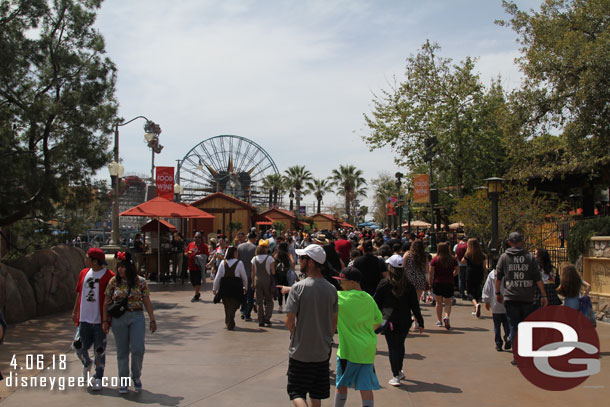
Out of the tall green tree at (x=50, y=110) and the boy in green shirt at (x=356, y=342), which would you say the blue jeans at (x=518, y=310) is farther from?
the tall green tree at (x=50, y=110)

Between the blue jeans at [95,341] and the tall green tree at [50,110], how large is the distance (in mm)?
7797

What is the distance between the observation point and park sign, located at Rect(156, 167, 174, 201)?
2108cm

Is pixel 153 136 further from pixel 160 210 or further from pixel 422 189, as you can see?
pixel 422 189

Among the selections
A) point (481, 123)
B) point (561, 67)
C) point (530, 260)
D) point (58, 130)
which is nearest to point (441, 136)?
point (481, 123)

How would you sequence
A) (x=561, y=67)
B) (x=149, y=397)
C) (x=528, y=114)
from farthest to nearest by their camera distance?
(x=528, y=114) < (x=561, y=67) < (x=149, y=397)

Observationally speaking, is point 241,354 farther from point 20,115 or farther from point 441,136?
point 441,136

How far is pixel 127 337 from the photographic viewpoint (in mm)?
6473

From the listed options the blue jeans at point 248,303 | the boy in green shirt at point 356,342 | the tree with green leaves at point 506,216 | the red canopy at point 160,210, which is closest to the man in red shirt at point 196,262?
the red canopy at point 160,210

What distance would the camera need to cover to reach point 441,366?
7.80 metres

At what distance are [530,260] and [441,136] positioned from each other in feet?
69.3

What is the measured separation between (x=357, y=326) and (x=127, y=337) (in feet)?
9.30

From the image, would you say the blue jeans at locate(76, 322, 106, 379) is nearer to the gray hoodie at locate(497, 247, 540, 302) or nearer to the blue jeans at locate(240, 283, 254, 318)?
the gray hoodie at locate(497, 247, 540, 302)

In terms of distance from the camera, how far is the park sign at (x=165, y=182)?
2108 centimetres

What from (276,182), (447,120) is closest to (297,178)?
(276,182)
